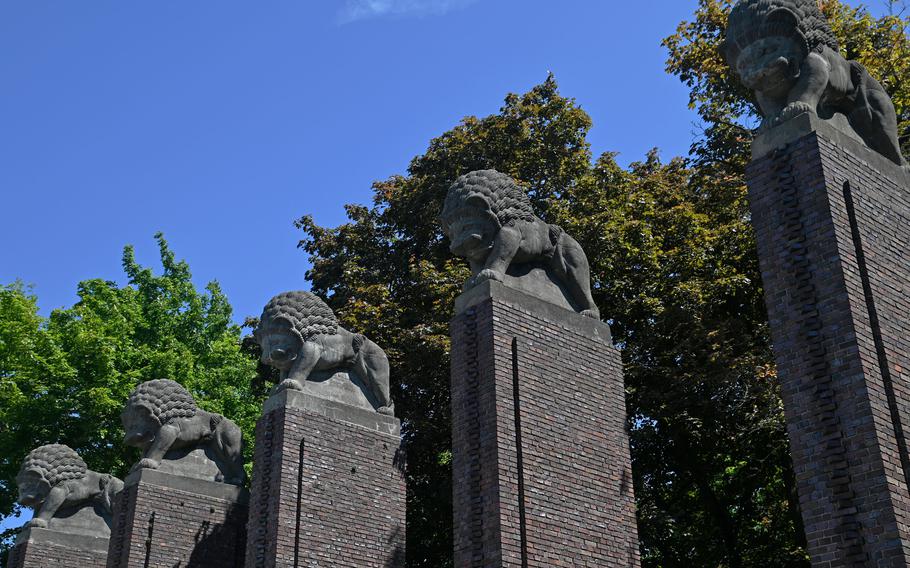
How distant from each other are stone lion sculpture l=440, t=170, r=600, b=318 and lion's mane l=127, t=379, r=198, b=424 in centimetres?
855

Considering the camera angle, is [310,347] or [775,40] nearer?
[775,40]

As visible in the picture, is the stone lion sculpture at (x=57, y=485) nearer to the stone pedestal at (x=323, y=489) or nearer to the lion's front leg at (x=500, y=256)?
the stone pedestal at (x=323, y=489)

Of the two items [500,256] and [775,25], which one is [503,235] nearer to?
[500,256]

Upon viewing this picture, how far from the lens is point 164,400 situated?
22.2 m

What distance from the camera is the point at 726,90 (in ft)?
78.6

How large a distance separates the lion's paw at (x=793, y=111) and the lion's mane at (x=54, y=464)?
17.6 meters

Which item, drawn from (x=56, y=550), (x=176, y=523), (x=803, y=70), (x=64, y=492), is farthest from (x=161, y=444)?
(x=803, y=70)

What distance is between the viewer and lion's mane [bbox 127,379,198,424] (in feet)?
72.1

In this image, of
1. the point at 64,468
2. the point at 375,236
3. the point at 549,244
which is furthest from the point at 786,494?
the point at 64,468

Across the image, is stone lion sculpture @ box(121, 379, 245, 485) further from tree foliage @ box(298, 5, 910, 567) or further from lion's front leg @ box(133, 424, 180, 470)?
tree foliage @ box(298, 5, 910, 567)

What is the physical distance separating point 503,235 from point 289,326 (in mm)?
5129

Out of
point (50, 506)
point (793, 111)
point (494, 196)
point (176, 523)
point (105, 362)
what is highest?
point (105, 362)

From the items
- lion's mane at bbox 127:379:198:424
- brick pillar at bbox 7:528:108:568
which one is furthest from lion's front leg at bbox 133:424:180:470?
brick pillar at bbox 7:528:108:568

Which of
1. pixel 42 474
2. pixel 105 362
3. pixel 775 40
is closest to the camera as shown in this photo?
pixel 775 40
